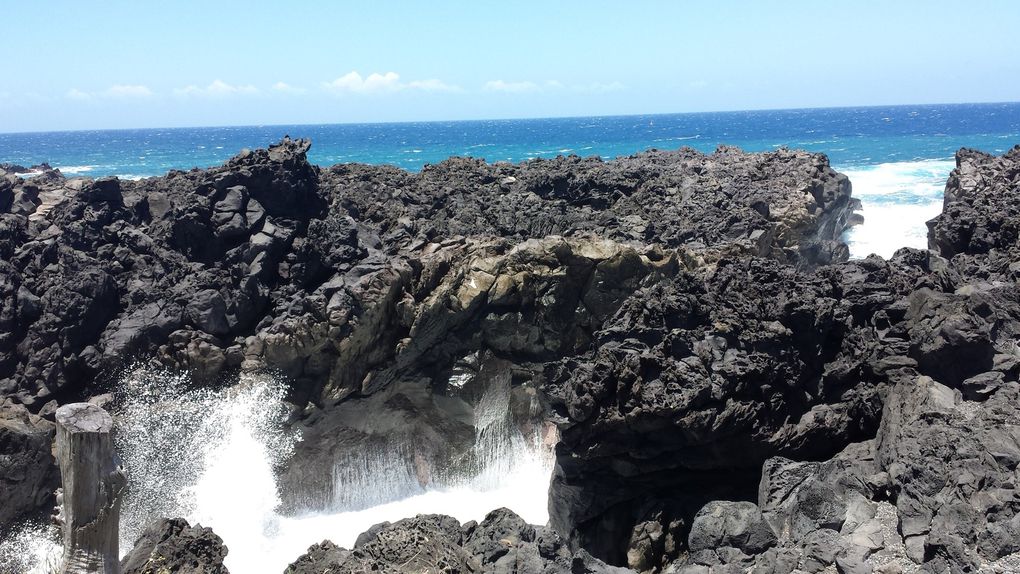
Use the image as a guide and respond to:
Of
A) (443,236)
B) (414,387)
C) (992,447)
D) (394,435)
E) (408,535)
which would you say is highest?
(443,236)

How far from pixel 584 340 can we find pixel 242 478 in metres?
7.14

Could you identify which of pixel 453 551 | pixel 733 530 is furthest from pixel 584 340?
pixel 453 551

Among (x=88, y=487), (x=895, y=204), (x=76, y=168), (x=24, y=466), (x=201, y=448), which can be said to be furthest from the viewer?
(x=76, y=168)

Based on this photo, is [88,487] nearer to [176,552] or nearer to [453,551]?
[176,552]

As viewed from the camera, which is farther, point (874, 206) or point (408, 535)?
point (874, 206)

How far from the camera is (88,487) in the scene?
17.0 ft

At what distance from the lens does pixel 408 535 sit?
7.96 meters

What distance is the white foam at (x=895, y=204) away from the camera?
95.4 feet

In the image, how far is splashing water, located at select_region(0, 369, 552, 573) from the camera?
13875mm

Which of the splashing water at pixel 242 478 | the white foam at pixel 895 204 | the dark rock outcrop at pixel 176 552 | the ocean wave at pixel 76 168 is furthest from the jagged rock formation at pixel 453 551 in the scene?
the ocean wave at pixel 76 168

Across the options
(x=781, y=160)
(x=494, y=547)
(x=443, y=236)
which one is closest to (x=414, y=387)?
(x=443, y=236)

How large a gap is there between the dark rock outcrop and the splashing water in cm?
534

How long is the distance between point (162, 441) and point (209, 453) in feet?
2.73

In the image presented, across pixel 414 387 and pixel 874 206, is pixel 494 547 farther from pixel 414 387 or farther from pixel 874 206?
pixel 874 206
